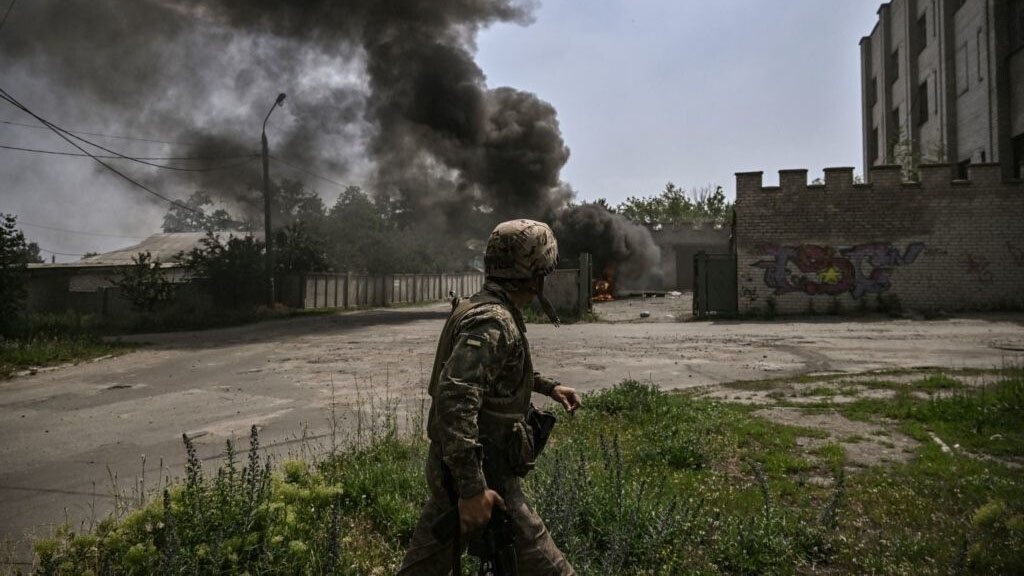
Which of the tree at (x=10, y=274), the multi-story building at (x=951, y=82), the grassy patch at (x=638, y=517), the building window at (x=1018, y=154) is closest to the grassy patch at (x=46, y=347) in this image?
the tree at (x=10, y=274)

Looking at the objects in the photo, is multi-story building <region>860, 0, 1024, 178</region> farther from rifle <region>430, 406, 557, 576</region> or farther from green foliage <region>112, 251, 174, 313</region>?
green foliage <region>112, 251, 174, 313</region>

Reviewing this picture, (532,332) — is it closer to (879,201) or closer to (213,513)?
(879,201)

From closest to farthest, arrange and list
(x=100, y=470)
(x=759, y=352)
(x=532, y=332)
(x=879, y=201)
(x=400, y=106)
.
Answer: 1. (x=100, y=470)
2. (x=759, y=352)
3. (x=532, y=332)
4. (x=879, y=201)
5. (x=400, y=106)

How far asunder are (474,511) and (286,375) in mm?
7664

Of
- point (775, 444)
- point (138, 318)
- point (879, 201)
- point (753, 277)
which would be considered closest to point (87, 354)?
point (138, 318)

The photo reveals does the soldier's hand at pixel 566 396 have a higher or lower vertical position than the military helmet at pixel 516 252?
lower

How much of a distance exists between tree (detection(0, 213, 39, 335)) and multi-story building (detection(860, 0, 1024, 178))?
21344mm

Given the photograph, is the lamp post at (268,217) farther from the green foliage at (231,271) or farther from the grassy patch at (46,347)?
the grassy patch at (46,347)

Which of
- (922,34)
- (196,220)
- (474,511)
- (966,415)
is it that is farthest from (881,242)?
(196,220)

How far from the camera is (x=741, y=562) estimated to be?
2.70m

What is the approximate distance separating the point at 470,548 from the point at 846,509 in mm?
2453

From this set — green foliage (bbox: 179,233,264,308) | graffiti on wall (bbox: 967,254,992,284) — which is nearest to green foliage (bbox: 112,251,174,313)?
green foliage (bbox: 179,233,264,308)

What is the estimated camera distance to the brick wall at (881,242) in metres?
15.4

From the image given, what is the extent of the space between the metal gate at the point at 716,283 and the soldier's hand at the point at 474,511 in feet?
51.4
